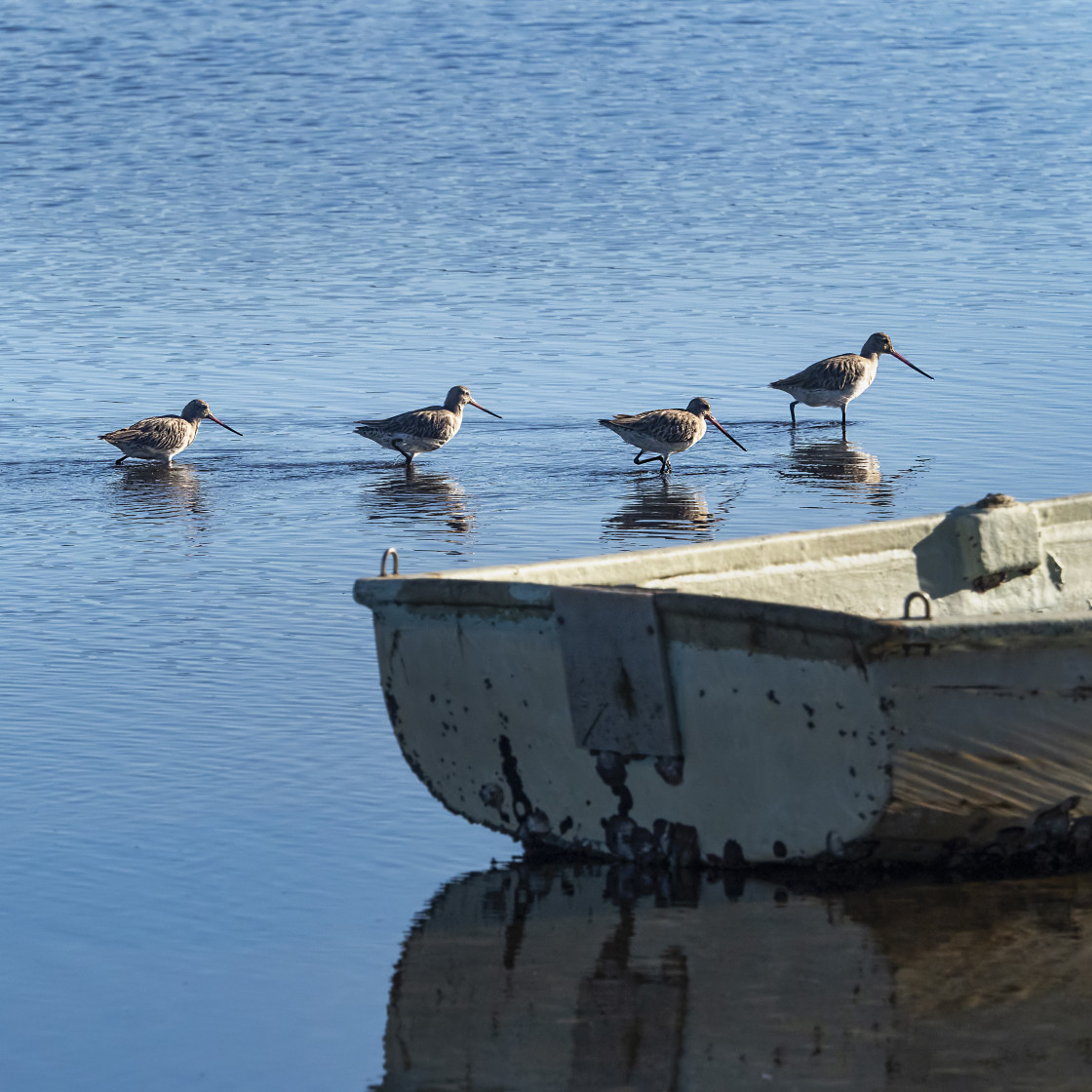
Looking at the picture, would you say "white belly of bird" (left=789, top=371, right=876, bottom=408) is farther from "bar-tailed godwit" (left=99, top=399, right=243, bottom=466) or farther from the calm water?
"bar-tailed godwit" (left=99, top=399, right=243, bottom=466)

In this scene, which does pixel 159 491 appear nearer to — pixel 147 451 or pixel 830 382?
pixel 147 451

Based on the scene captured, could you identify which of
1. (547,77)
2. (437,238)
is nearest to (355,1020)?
(437,238)

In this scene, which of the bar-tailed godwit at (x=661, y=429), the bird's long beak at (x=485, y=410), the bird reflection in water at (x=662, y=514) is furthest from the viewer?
the bird's long beak at (x=485, y=410)

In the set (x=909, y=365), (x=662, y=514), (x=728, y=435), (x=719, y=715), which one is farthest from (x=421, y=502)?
(x=719, y=715)

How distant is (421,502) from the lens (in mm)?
12500

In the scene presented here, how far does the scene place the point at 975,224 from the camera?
24.8 meters

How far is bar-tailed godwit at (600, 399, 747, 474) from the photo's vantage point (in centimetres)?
1333

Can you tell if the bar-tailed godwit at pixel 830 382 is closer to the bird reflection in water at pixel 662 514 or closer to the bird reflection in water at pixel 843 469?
the bird reflection in water at pixel 843 469

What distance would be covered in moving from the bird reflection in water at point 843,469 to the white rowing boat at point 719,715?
578cm

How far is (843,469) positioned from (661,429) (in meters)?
1.22

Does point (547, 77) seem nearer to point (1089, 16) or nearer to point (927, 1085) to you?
point (1089, 16)

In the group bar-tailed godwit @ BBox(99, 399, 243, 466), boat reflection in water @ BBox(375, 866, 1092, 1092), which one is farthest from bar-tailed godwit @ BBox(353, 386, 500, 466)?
boat reflection in water @ BBox(375, 866, 1092, 1092)

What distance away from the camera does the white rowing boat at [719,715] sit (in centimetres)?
558

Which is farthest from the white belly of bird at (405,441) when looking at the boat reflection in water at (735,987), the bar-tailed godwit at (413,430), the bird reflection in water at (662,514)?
the boat reflection in water at (735,987)
